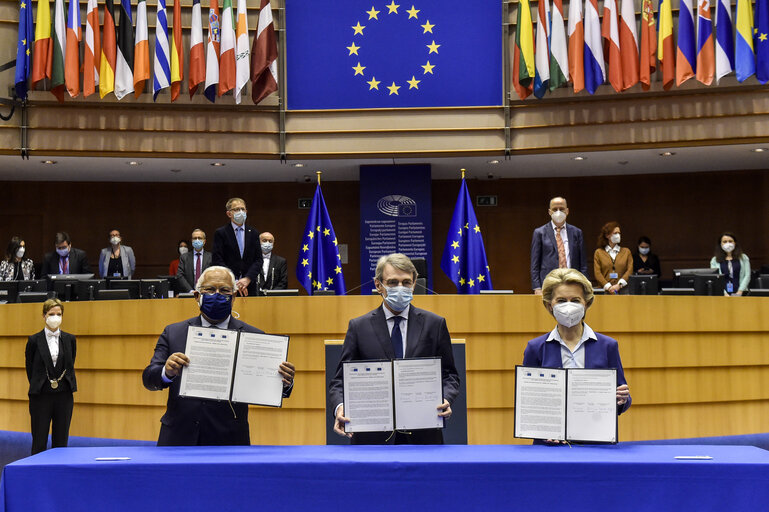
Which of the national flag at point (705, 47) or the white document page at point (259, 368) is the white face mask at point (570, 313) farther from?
the national flag at point (705, 47)

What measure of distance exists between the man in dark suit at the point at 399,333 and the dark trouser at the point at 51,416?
453cm

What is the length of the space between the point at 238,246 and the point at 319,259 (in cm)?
250

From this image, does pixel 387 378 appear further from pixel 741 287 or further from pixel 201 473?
pixel 741 287

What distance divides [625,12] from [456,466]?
30.9ft

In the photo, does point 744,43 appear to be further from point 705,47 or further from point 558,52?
point 558,52

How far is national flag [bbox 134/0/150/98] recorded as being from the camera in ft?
36.2

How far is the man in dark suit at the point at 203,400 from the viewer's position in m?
3.73

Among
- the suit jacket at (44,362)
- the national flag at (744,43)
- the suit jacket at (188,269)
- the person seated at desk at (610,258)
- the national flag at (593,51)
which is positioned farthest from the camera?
the national flag at (593,51)

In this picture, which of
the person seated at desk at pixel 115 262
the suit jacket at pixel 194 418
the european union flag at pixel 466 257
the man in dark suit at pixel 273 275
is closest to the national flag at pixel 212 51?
the person seated at desk at pixel 115 262

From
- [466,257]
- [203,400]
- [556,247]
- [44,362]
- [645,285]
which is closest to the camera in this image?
[203,400]

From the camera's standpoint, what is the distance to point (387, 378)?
10.9 ft

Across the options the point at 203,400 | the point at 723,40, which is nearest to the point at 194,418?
the point at 203,400

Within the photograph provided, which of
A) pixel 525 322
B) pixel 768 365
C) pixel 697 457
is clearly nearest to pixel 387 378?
pixel 697 457

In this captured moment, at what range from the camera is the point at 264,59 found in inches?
440
